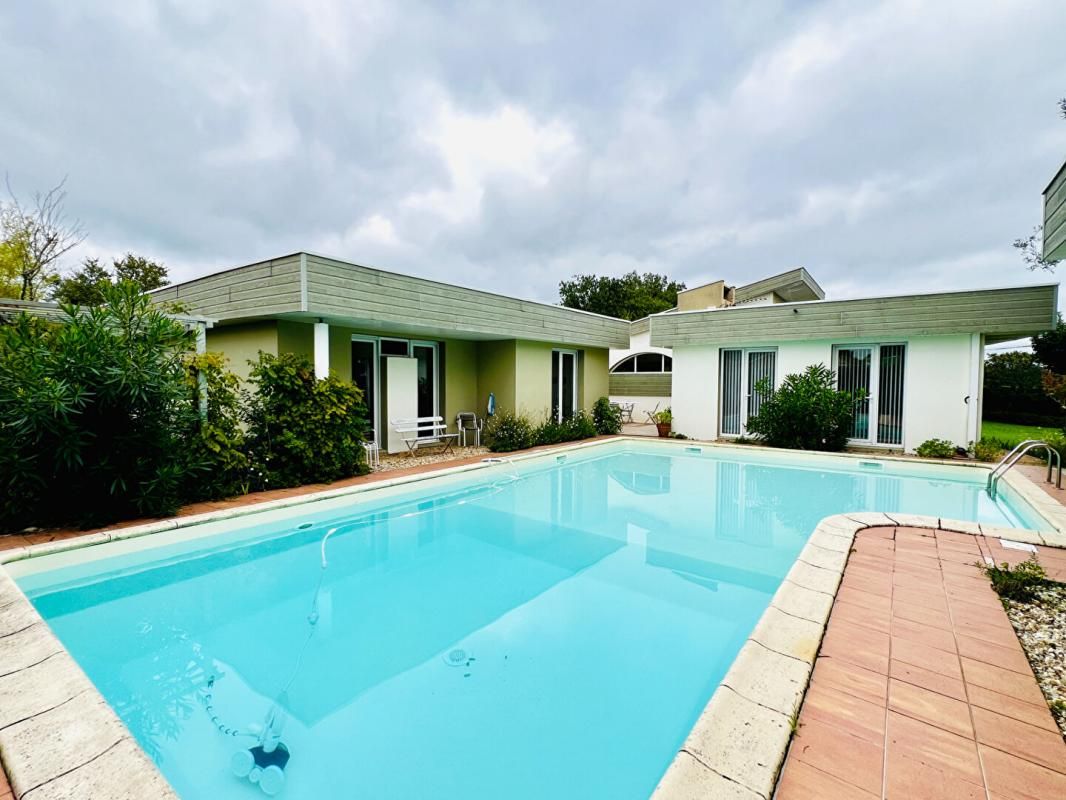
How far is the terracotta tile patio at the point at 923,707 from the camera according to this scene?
1.93m

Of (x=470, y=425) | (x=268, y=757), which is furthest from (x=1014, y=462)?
(x=470, y=425)

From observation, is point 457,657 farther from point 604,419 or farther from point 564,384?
point 604,419

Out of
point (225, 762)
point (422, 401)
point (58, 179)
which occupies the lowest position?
point (225, 762)

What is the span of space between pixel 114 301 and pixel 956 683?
8.28 metres

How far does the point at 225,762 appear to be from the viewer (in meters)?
2.61

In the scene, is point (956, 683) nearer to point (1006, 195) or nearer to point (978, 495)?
point (978, 495)

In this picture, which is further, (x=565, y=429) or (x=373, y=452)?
(x=565, y=429)

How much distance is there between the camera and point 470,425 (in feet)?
42.9

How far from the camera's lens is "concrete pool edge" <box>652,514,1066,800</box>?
1.92m

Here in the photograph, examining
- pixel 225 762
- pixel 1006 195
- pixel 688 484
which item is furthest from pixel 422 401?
pixel 1006 195

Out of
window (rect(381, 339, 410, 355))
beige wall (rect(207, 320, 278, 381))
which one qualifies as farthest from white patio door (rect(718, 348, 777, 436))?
beige wall (rect(207, 320, 278, 381))

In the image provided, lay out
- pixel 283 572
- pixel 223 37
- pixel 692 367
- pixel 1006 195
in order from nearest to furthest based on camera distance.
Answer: pixel 283 572 → pixel 223 37 → pixel 692 367 → pixel 1006 195

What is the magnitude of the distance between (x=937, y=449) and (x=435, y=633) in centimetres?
1197

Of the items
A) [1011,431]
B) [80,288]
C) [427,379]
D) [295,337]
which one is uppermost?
[80,288]
